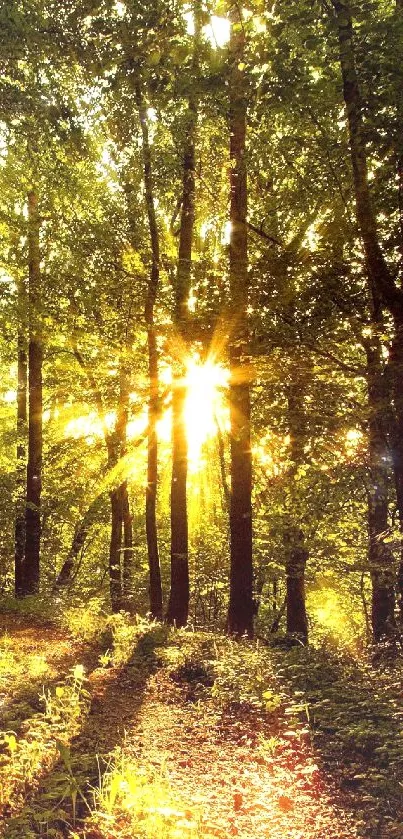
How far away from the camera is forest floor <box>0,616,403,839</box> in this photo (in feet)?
13.8

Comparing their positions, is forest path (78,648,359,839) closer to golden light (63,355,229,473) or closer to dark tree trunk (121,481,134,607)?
golden light (63,355,229,473)

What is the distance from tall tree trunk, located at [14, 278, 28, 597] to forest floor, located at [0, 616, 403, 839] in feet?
30.7

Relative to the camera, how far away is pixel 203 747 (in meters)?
6.08

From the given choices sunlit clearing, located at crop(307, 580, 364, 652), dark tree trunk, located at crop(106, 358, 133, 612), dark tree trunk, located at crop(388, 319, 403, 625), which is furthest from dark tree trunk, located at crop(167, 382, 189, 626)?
sunlit clearing, located at crop(307, 580, 364, 652)

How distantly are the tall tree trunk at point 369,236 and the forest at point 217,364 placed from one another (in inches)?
1.7

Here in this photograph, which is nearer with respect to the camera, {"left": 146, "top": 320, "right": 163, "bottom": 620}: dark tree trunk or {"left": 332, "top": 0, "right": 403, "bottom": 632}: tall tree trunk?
{"left": 332, "top": 0, "right": 403, "bottom": 632}: tall tree trunk

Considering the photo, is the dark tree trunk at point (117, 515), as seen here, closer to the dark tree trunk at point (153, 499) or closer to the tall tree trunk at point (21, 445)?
the tall tree trunk at point (21, 445)

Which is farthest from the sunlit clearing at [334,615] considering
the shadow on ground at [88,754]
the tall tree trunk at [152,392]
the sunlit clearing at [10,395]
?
the sunlit clearing at [10,395]

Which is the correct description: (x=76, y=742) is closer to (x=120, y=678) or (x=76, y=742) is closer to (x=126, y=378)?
(x=120, y=678)

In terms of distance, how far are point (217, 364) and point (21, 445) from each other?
12.1 meters

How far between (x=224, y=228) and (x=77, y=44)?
382 inches

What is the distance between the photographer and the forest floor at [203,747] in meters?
4.22

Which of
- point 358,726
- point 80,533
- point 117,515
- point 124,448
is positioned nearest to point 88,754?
point 358,726

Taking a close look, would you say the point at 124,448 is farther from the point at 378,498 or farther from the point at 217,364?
the point at 378,498
